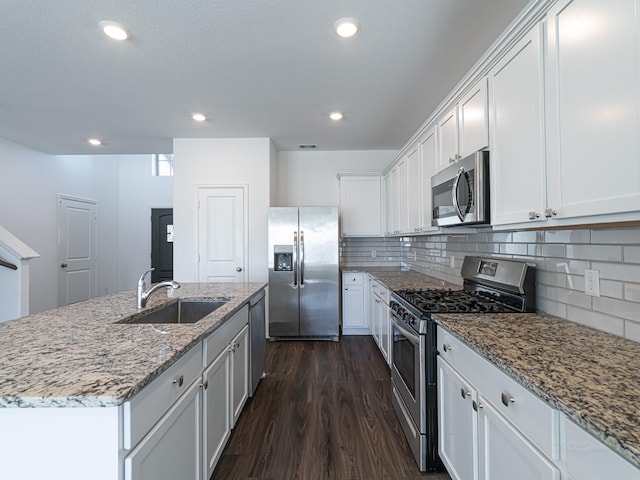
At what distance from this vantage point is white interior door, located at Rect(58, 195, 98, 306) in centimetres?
521

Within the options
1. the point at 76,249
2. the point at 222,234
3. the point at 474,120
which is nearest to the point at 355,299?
the point at 222,234

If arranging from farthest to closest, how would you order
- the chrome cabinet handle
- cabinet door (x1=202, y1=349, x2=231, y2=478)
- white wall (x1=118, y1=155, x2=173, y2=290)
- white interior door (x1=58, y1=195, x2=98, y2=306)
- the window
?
the window, white wall (x1=118, y1=155, x2=173, y2=290), white interior door (x1=58, y1=195, x2=98, y2=306), cabinet door (x1=202, y1=349, x2=231, y2=478), the chrome cabinet handle

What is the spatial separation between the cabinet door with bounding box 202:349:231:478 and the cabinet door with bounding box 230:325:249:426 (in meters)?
0.08

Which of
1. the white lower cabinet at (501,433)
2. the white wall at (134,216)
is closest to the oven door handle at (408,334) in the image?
the white lower cabinet at (501,433)

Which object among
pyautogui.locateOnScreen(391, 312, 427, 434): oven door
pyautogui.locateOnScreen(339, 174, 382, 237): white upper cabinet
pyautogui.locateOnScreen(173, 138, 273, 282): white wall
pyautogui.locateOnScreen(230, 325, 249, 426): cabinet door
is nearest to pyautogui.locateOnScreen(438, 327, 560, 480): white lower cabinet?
pyautogui.locateOnScreen(391, 312, 427, 434): oven door

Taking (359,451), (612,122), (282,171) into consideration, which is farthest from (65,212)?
(612,122)

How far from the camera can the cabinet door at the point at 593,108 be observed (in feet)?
3.06

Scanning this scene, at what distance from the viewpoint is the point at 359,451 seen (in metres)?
1.95

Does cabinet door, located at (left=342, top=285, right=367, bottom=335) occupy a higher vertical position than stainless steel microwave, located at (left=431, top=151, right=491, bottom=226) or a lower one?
lower

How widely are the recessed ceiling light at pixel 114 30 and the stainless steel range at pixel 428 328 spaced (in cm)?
258

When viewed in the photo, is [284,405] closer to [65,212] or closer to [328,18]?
[328,18]

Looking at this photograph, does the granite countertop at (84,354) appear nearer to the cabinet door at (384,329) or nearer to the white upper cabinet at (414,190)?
the cabinet door at (384,329)

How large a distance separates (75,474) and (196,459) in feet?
2.17

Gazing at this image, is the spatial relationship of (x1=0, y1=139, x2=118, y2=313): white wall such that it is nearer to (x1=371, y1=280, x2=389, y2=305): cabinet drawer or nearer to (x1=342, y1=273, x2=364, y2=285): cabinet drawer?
(x1=342, y1=273, x2=364, y2=285): cabinet drawer
